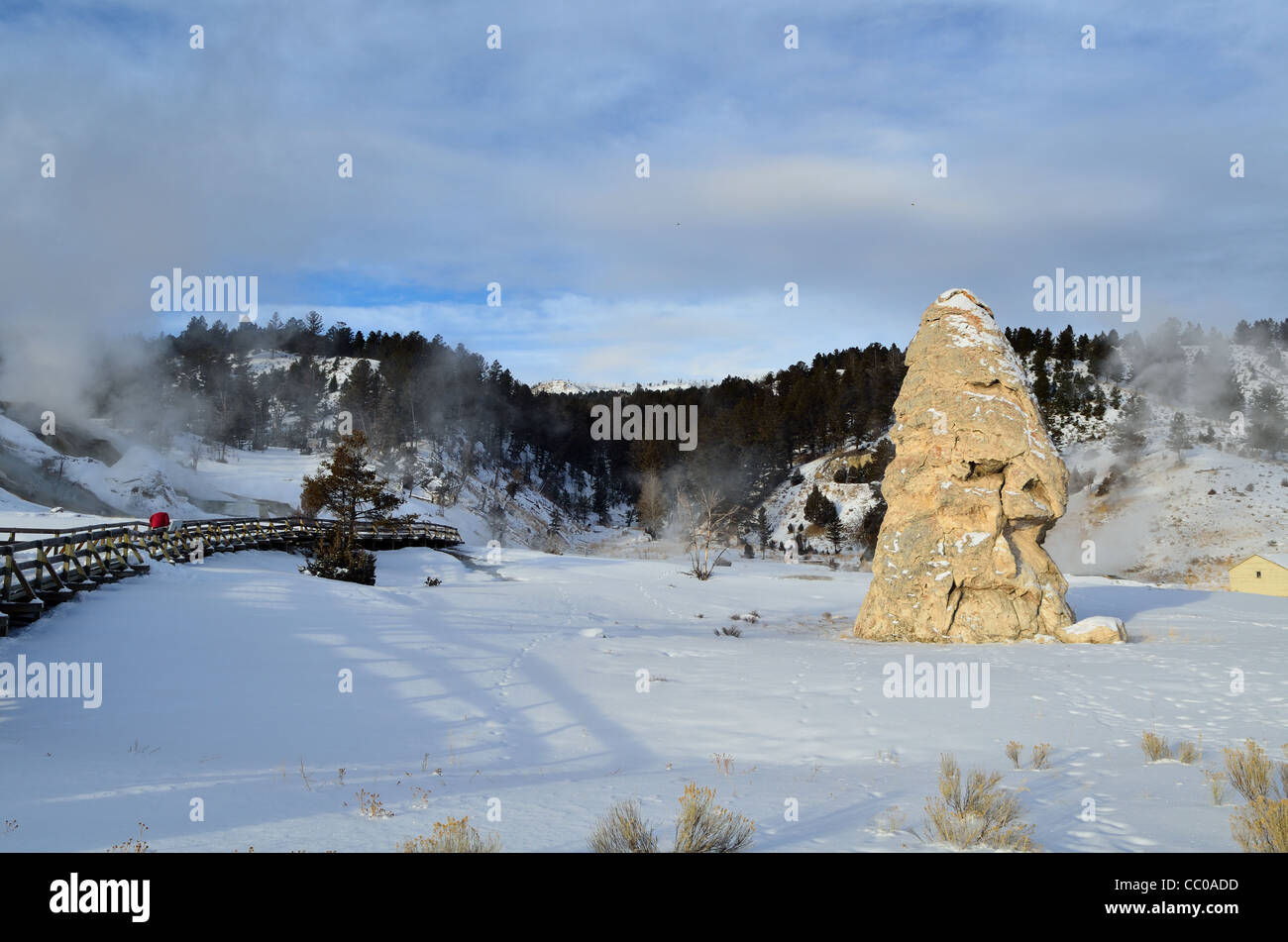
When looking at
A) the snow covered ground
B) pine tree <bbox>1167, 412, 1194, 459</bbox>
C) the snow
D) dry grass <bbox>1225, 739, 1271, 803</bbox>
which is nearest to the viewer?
the snow covered ground

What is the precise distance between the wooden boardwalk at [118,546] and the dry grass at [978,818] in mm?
14682

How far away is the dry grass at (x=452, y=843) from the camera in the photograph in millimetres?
4742

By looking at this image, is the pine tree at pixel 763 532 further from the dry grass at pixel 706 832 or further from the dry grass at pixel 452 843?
the dry grass at pixel 452 843

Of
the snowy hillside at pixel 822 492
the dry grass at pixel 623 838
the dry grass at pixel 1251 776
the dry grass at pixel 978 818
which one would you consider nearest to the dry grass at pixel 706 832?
the dry grass at pixel 623 838

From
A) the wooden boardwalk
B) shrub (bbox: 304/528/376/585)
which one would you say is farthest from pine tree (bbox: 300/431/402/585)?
the wooden boardwalk

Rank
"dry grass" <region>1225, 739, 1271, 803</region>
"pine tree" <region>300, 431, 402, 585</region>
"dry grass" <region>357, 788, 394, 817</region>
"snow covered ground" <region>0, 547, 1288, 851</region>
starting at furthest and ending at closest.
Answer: "pine tree" <region>300, 431, 402, 585</region> → "dry grass" <region>1225, 739, 1271, 803</region> → "dry grass" <region>357, 788, 394, 817</region> → "snow covered ground" <region>0, 547, 1288, 851</region>

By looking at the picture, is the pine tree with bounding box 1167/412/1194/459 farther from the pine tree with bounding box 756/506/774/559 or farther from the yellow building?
the yellow building

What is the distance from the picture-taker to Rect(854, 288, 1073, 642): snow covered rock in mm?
17406

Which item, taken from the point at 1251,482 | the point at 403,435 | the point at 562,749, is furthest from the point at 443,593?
the point at 1251,482

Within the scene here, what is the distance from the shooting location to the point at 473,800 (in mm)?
6727

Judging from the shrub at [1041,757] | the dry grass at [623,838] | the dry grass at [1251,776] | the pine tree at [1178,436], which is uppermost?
the pine tree at [1178,436]

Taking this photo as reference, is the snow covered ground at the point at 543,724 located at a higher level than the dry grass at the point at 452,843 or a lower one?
lower

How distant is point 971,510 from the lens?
1791 centimetres

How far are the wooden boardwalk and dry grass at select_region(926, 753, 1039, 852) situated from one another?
578 inches
